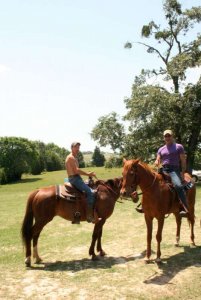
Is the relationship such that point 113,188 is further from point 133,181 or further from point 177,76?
point 177,76

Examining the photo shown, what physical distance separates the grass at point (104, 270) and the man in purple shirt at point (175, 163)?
5.60 feet

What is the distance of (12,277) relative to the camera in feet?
26.7

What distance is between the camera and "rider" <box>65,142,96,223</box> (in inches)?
368

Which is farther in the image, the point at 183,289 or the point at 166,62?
the point at 166,62

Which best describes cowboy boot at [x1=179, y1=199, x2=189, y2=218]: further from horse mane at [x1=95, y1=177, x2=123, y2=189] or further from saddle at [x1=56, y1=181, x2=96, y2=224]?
saddle at [x1=56, y1=181, x2=96, y2=224]

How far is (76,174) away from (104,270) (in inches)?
→ 102

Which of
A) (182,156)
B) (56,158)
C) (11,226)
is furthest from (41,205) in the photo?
(56,158)

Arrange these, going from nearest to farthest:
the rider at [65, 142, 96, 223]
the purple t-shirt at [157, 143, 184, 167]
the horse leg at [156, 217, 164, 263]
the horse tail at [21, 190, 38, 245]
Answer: the horse leg at [156, 217, 164, 263] < the horse tail at [21, 190, 38, 245] < the rider at [65, 142, 96, 223] < the purple t-shirt at [157, 143, 184, 167]

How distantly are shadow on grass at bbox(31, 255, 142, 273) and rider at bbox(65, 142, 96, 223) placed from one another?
1143 millimetres

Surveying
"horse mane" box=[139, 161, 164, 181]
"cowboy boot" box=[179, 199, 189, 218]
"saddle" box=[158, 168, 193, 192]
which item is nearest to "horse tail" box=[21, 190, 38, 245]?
"horse mane" box=[139, 161, 164, 181]

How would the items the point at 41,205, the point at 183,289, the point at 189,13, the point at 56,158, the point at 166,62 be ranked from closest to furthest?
the point at 183,289, the point at 41,205, the point at 189,13, the point at 166,62, the point at 56,158

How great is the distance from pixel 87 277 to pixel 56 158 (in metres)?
98.0

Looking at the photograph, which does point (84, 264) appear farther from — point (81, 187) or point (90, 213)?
point (81, 187)

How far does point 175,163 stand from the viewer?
9.50m
